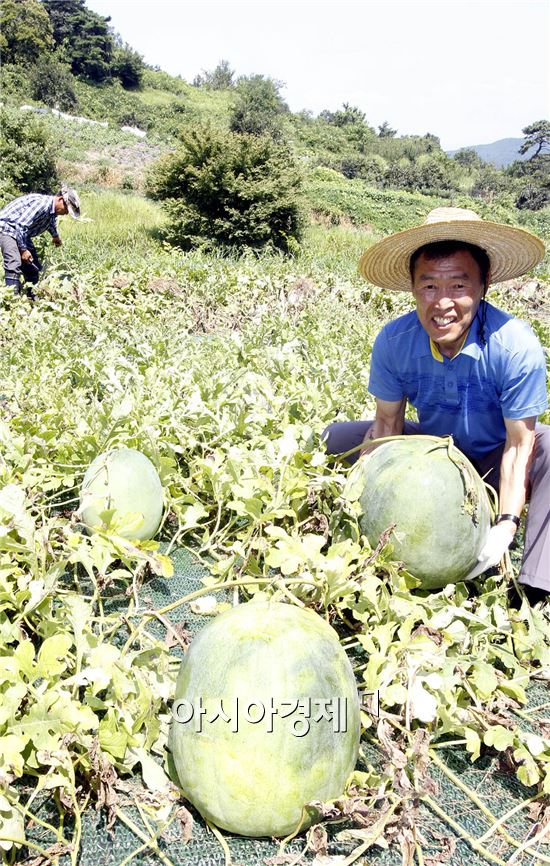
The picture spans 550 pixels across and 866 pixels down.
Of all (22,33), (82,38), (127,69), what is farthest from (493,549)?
(82,38)

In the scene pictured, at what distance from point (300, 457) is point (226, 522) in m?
0.41

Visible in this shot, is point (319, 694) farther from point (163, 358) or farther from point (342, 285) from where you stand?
point (342, 285)

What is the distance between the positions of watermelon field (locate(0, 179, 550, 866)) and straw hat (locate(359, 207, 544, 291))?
0.62 metres

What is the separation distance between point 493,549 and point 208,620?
87cm

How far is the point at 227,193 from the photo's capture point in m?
12.8

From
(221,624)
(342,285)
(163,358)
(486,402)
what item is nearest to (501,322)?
(486,402)

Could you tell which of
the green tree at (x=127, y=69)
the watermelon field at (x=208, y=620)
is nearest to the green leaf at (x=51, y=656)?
the watermelon field at (x=208, y=620)

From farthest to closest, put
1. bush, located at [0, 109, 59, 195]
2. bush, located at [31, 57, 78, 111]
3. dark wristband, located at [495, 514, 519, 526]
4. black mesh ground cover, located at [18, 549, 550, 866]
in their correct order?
1. bush, located at [31, 57, 78, 111]
2. bush, located at [0, 109, 59, 195]
3. dark wristband, located at [495, 514, 519, 526]
4. black mesh ground cover, located at [18, 549, 550, 866]

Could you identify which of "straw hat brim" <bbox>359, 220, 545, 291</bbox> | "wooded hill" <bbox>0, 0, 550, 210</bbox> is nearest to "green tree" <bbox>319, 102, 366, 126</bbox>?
"wooded hill" <bbox>0, 0, 550, 210</bbox>

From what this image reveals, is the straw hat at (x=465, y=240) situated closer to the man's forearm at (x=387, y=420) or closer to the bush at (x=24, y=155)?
the man's forearm at (x=387, y=420)

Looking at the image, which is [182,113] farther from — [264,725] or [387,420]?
[264,725]

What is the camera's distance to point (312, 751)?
4.05 ft

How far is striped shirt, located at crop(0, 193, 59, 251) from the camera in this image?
6.62 metres

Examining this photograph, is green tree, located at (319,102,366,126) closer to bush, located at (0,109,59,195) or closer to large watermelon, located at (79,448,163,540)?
bush, located at (0,109,59,195)
